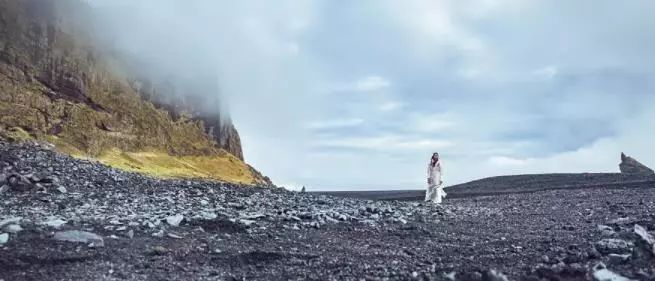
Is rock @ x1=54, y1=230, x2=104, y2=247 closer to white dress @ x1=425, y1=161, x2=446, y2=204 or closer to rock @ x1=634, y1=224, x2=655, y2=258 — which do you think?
rock @ x1=634, y1=224, x2=655, y2=258

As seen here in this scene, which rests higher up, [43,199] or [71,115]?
[71,115]

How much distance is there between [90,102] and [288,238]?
44236 mm

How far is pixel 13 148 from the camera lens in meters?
25.4

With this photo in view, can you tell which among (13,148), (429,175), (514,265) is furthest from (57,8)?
(514,265)

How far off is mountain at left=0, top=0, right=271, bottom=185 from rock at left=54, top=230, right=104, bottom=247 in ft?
94.2

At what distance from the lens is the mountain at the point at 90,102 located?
4503cm

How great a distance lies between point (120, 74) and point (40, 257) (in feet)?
172

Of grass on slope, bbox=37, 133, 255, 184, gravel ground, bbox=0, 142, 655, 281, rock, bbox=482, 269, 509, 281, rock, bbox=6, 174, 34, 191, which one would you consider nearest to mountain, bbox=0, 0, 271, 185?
grass on slope, bbox=37, 133, 255, 184

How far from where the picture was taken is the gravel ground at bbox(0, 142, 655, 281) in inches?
383

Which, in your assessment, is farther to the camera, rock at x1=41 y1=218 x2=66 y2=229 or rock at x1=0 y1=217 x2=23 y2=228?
rock at x1=0 y1=217 x2=23 y2=228

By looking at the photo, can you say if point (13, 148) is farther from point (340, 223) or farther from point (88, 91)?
point (88, 91)

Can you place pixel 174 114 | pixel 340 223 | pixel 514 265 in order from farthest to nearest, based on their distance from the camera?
pixel 174 114 < pixel 340 223 < pixel 514 265

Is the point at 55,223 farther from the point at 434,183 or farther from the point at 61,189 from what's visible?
the point at 434,183

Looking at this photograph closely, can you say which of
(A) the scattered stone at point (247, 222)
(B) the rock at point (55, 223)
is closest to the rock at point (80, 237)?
(B) the rock at point (55, 223)
